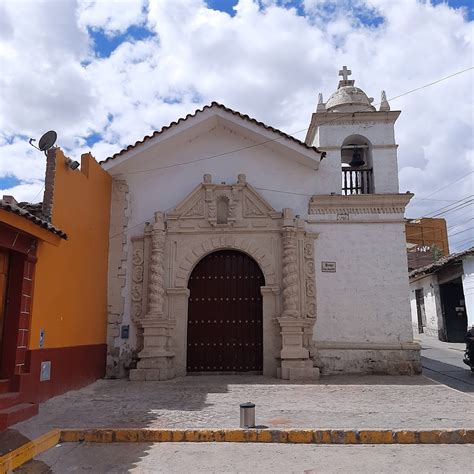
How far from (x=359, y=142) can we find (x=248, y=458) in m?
8.49

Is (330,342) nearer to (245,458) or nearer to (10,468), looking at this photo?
(245,458)

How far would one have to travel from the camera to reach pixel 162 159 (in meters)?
11.0

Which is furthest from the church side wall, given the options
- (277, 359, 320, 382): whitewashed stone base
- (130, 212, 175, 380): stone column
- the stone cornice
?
(130, 212, 175, 380): stone column

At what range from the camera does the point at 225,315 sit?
10.3 metres

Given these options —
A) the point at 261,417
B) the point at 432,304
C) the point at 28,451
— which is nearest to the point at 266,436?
the point at 261,417

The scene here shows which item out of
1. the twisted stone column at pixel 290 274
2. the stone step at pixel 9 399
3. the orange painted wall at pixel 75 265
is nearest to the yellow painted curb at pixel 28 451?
the stone step at pixel 9 399

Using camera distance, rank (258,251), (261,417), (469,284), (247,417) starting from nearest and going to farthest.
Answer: (247,417) < (261,417) < (258,251) < (469,284)

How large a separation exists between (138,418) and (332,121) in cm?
785

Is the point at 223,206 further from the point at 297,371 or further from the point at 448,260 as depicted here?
the point at 448,260

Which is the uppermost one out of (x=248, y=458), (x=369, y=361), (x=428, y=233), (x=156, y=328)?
(x=428, y=233)

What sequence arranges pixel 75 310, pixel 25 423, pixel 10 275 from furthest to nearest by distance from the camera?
pixel 75 310 → pixel 10 275 → pixel 25 423

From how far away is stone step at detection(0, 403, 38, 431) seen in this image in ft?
18.0

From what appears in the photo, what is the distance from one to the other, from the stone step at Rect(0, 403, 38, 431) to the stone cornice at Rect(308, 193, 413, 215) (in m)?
6.77

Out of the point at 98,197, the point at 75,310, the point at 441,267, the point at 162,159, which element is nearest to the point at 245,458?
the point at 75,310
